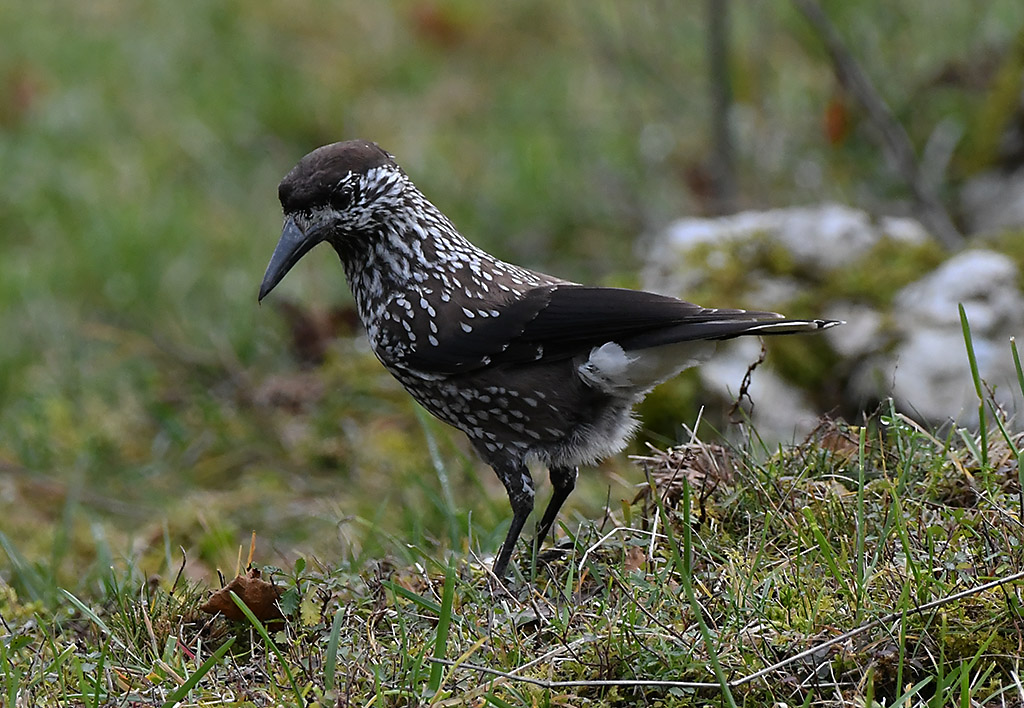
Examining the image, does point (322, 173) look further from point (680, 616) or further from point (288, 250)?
point (680, 616)

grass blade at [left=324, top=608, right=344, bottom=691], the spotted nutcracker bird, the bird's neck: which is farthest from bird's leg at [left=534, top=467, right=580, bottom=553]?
grass blade at [left=324, top=608, right=344, bottom=691]

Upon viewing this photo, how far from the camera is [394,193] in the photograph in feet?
13.0

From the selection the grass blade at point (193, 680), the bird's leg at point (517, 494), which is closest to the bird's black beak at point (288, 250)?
the bird's leg at point (517, 494)

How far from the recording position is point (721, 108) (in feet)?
25.3

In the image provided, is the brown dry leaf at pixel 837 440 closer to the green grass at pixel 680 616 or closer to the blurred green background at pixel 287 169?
the green grass at pixel 680 616

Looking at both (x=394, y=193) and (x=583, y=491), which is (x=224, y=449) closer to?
(x=583, y=491)

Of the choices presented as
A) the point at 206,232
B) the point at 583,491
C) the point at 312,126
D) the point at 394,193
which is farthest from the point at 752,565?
the point at 312,126

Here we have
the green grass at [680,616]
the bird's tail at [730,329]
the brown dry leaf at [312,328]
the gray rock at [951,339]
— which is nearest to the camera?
the green grass at [680,616]

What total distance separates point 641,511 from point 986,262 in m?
2.75

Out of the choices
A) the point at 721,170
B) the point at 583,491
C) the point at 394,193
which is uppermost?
the point at 721,170

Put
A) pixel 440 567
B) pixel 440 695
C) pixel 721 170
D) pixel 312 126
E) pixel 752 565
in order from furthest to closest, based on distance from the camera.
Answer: pixel 312 126 → pixel 721 170 → pixel 440 567 → pixel 752 565 → pixel 440 695

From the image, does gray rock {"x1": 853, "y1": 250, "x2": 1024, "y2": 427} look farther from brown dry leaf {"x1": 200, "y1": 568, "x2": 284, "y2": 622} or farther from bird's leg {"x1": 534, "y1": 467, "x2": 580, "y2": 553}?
brown dry leaf {"x1": 200, "y1": 568, "x2": 284, "y2": 622}

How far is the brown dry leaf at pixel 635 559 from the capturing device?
10.8 feet

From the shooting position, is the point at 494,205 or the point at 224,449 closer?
the point at 224,449
